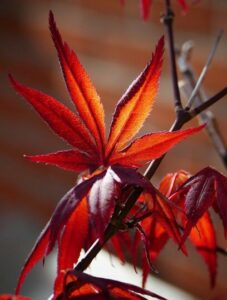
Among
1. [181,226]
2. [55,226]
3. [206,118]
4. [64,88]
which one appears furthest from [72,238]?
[64,88]

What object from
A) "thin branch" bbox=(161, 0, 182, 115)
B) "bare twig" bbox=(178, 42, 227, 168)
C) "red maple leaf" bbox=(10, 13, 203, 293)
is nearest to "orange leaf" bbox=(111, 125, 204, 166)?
"red maple leaf" bbox=(10, 13, 203, 293)

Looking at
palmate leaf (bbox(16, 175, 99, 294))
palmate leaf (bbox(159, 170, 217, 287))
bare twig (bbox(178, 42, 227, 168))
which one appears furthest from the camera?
bare twig (bbox(178, 42, 227, 168))

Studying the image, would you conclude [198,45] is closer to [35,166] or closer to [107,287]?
[35,166]

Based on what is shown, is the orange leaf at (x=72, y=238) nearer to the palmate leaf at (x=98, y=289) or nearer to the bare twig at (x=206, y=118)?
the palmate leaf at (x=98, y=289)

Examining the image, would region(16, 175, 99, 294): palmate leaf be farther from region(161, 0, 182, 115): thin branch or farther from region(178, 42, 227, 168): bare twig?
region(178, 42, 227, 168): bare twig

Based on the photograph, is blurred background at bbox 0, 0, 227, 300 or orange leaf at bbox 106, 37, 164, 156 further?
blurred background at bbox 0, 0, 227, 300

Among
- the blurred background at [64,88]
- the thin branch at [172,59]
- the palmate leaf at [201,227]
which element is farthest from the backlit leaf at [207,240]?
the blurred background at [64,88]

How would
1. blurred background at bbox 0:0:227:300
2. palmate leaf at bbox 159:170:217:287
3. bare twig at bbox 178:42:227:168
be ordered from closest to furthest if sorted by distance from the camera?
1. palmate leaf at bbox 159:170:217:287
2. bare twig at bbox 178:42:227:168
3. blurred background at bbox 0:0:227:300
